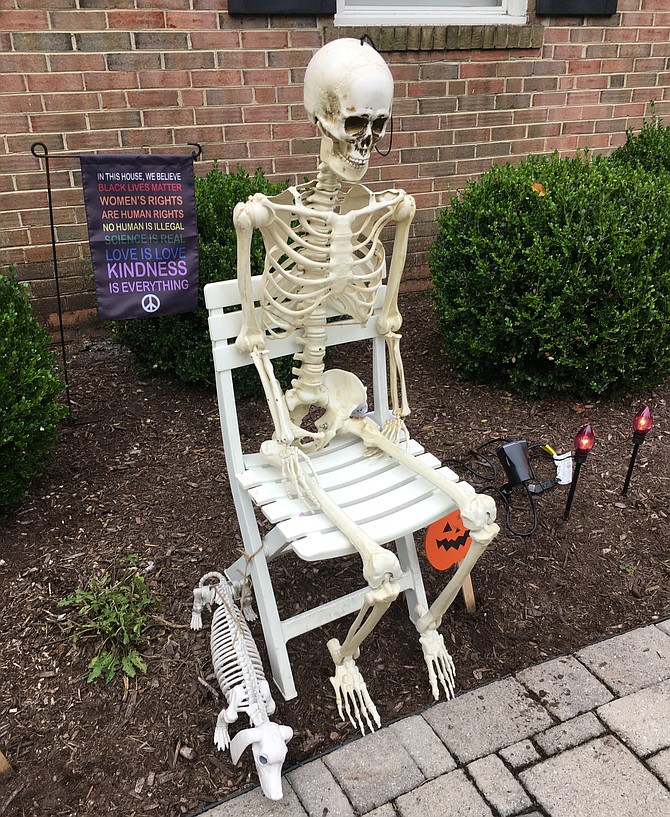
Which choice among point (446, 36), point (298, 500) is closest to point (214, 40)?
point (446, 36)

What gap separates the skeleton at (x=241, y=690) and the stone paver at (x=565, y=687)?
0.88 m

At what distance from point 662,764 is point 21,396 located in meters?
2.54

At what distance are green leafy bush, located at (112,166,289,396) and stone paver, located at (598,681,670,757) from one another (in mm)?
2212

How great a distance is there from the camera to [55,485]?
125 inches

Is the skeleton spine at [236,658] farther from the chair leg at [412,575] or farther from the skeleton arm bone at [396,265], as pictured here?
the skeleton arm bone at [396,265]

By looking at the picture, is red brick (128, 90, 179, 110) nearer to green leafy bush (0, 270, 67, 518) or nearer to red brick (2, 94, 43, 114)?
red brick (2, 94, 43, 114)

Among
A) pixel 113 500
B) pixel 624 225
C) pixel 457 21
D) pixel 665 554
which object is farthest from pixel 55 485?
pixel 457 21

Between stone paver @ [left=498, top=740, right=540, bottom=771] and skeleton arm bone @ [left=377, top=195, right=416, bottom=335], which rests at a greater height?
skeleton arm bone @ [left=377, top=195, right=416, bottom=335]

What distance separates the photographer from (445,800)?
6.44 ft

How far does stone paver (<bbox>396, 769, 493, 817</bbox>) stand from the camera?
1.93 m

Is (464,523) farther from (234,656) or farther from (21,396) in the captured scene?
(21,396)

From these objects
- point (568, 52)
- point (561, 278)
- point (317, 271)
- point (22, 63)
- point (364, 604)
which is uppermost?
point (568, 52)

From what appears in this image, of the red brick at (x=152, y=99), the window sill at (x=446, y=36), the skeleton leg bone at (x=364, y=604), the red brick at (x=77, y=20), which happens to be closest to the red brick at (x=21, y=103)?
the red brick at (x=77, y=20)

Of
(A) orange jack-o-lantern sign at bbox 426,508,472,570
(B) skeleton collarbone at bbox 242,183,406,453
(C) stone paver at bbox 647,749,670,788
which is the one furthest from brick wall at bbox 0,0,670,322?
(C) stone paver at bbox 647,749,670,788
